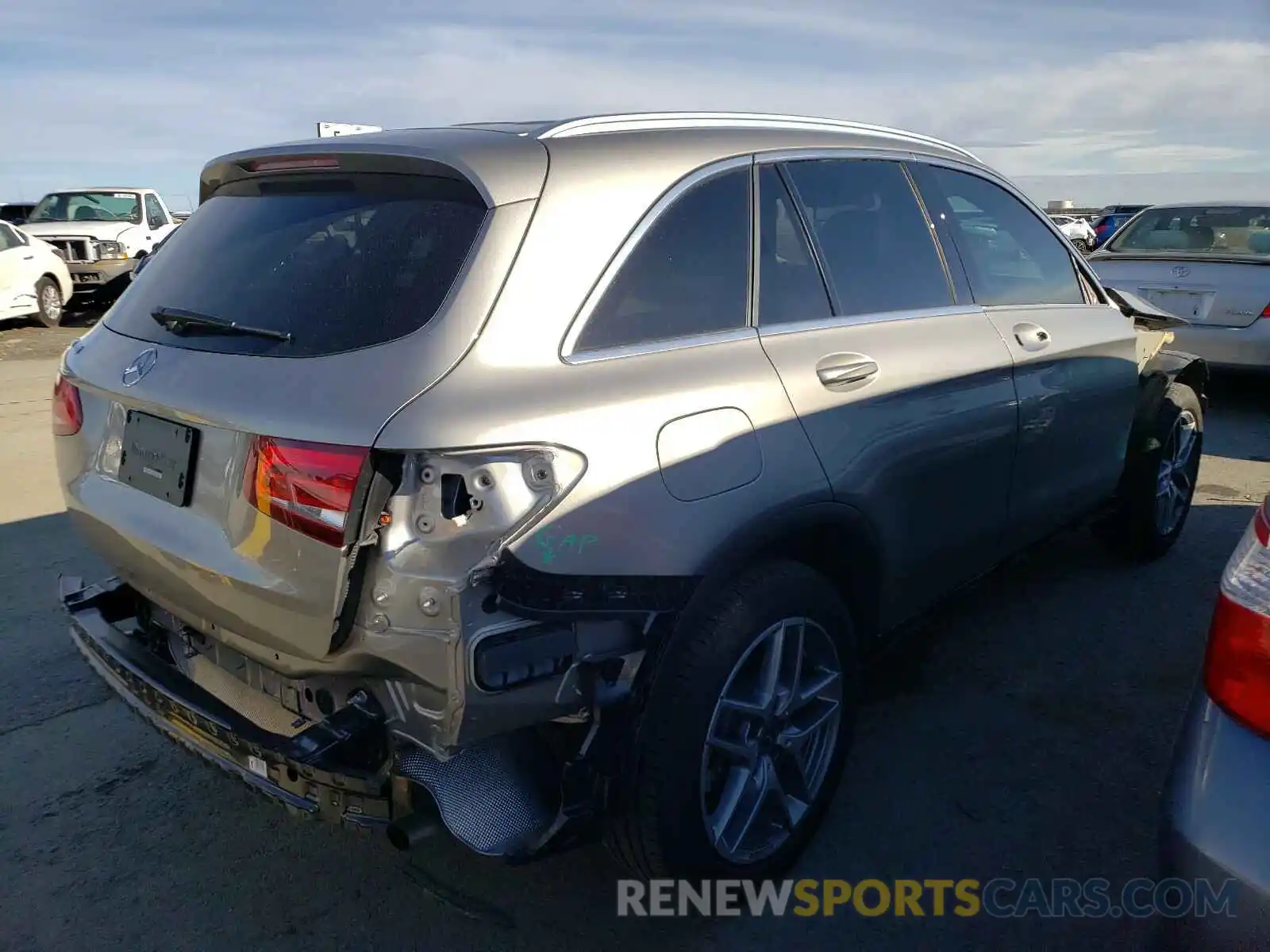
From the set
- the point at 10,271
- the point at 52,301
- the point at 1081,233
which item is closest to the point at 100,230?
the point at 52,301

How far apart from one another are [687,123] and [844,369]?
77 centimetres

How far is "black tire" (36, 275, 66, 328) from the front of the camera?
1390cm

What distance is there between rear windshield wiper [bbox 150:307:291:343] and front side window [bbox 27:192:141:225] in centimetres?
1592

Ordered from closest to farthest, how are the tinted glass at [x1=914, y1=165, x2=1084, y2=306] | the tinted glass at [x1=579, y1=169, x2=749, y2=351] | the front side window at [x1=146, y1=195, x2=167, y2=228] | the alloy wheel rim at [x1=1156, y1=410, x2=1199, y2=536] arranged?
the tinted glass at [x1=579, y1=169, x2=749, y2=351] → the tinted glass at [x1=914, y1=165, x2=1084, y2=306] → the alloy wheel rim at [x1=1156, y1=410, x2=1199, y2=536] → the front side window at [x1=146, y1=195, x2=167, y2=228]

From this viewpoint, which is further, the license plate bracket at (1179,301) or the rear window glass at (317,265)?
the license plate bracket at (1179,301)

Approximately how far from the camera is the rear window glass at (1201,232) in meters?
8.45

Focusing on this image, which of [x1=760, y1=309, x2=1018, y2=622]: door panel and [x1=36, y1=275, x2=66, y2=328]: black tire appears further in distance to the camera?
[x1=36, y1=275, x2=66, y2=328]: black tire

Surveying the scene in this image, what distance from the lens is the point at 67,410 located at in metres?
2.76

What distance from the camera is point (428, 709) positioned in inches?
79.4

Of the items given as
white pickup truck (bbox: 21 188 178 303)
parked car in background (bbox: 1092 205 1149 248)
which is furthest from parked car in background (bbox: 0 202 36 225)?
parked car in background (bbox: 1092 205 1149 248)

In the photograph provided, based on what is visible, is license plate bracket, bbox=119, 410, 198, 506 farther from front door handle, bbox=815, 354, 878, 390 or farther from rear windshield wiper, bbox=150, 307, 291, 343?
front door handle, bbox=815, 354, 878, 390

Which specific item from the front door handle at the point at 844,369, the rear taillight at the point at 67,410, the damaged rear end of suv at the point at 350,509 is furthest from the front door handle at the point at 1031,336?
the rear taillight at the point at 67,410

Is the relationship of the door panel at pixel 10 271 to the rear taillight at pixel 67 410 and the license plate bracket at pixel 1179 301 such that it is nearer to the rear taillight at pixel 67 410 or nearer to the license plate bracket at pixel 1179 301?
the rear taillight at pixel 67 410

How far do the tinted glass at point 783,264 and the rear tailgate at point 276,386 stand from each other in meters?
0.73
